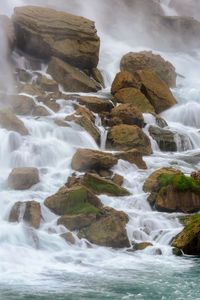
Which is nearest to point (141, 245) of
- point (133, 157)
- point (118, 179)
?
point (118, 179)

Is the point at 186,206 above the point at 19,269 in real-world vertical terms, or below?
above

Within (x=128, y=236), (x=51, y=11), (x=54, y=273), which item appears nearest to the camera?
(x=54, y=273)

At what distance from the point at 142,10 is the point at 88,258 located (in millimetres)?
49646

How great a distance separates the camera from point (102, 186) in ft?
65.6

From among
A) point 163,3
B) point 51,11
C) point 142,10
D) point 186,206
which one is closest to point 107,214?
point 186,206

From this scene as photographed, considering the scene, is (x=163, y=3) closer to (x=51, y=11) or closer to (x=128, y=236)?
(x=51, y=11)

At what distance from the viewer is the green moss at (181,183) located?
752 inches

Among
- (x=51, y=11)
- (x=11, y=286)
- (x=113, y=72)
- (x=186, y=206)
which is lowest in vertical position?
(x=11, y=286)

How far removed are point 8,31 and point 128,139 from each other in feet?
43.5

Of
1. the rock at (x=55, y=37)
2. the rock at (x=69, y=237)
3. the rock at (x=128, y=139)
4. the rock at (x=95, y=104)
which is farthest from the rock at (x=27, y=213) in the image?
the rock at (x=55, y=37)

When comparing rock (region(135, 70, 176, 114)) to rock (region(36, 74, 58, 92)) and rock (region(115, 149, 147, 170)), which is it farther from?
rock (region(115, 149, 147, 170))

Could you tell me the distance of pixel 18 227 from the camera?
16.1 meters

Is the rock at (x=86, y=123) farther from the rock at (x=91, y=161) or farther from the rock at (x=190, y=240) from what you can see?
the rock at (x=190, y=240)

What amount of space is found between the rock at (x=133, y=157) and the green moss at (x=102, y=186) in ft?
10.7
